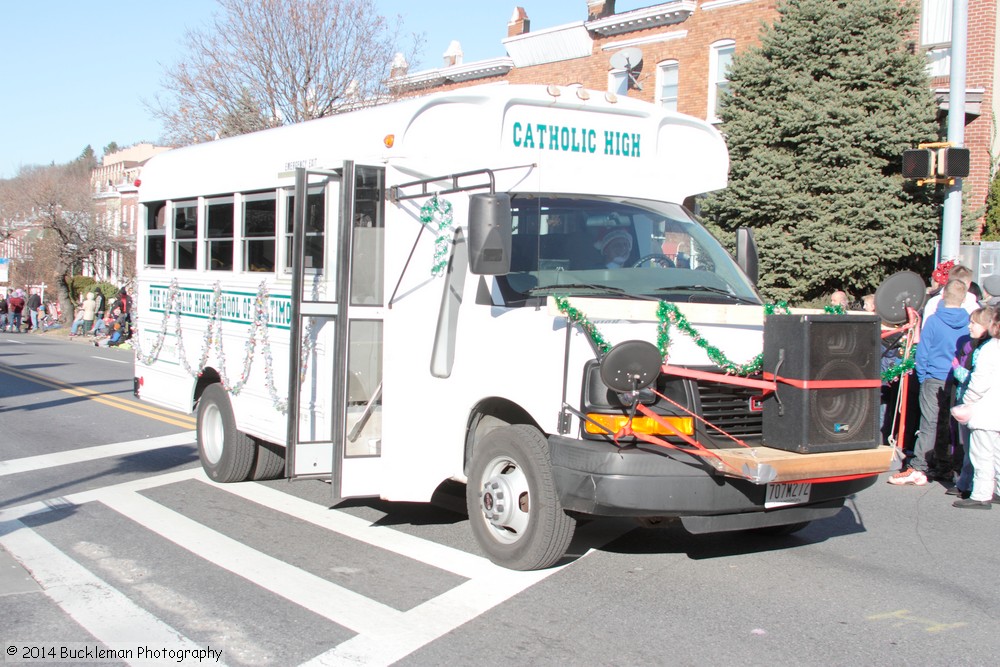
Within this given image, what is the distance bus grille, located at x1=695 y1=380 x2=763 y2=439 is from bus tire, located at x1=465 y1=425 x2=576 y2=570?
93 centimetres

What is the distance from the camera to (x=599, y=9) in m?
28.8

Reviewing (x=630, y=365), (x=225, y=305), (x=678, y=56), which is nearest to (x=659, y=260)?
(x=630, y=365)

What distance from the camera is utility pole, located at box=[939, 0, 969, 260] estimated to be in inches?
545

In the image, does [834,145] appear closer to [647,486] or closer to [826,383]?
[826,383]

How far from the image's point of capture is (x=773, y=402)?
5.53m

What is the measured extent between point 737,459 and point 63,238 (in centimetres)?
4323

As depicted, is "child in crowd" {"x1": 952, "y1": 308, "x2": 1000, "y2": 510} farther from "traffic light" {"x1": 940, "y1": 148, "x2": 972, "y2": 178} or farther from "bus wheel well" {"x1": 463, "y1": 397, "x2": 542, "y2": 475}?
"traffic light" {"x1": 940, "y1": 148, "x2": 972, "y2": 178}

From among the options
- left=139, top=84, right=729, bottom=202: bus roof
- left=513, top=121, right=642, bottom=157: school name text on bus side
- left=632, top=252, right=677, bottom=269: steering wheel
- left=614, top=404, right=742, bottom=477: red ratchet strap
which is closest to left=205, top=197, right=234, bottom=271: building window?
left=139, top=84, right=729, bottom=202: bus roof

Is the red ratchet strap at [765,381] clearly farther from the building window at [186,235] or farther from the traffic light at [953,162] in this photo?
the traffic light at [953,162]

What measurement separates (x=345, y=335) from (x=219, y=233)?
2.52 metres

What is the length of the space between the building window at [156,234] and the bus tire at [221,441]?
1579 mm

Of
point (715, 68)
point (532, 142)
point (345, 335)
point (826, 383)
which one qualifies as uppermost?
point (715, 68)

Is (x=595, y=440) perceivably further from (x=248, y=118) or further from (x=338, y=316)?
(x=248, y=118)

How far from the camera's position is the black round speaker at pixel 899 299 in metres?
6.71
